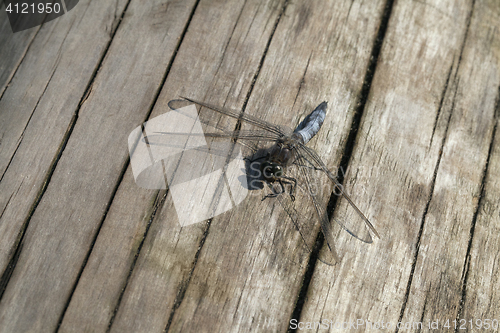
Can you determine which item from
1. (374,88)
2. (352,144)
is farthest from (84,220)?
(374,88)

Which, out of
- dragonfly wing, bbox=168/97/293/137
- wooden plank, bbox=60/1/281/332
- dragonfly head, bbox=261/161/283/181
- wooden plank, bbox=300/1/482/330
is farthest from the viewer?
dragonfly wing, bbox=168/97/293/137

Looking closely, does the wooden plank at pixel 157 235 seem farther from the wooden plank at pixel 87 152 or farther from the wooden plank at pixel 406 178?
the wooden plank at pixel 406 178

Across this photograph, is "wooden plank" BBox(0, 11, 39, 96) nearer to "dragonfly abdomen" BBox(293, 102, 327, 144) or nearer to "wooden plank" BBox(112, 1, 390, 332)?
"wooden plank" BBox(112, 1, 390, 332)

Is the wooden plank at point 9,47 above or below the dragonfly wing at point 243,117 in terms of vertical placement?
above

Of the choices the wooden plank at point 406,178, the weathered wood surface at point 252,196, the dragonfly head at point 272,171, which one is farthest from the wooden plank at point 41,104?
the wooden plank at point 406,178

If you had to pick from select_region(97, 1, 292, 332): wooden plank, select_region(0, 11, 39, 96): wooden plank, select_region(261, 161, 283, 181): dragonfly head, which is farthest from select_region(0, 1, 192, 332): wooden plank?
select_region(261, 161, 283, 181): dragonfly head

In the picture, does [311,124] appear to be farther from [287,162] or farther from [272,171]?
[272,171]

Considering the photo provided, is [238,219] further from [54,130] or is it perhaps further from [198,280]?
[54,130]
